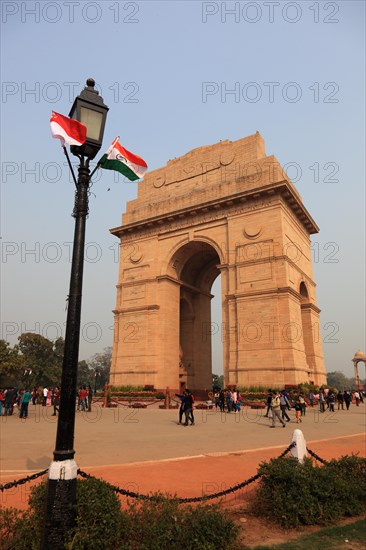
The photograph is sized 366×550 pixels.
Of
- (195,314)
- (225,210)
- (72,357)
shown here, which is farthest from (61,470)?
(195,314)

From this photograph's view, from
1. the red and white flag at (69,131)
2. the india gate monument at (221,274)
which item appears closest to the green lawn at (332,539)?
the red and white flag at (69,131)

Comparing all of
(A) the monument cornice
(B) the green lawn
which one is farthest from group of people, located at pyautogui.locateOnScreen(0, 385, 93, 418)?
(A) the monument cornice

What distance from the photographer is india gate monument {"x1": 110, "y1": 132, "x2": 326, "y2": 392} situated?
25922mm

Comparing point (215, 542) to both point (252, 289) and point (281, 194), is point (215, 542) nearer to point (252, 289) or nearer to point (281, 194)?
point (252, 289)

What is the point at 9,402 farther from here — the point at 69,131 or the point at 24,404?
the point at 69,131

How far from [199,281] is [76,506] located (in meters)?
33.6

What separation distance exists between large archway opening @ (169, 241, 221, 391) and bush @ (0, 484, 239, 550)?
28423 mm

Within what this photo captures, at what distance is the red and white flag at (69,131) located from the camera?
4941 millimetres

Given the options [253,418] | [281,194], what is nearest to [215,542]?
[253,418]

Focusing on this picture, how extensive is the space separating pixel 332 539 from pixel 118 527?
2636 mm

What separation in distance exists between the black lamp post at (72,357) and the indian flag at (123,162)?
35.9 inches

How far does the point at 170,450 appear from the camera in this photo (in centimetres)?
971

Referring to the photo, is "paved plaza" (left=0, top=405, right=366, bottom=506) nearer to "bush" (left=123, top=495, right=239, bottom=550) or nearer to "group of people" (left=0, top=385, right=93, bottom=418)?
"bush" (left=123, top=495, right=239, bottom=550)

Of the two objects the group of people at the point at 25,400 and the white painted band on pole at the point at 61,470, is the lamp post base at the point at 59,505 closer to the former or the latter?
the white painted band on pole at the point at 61,470
